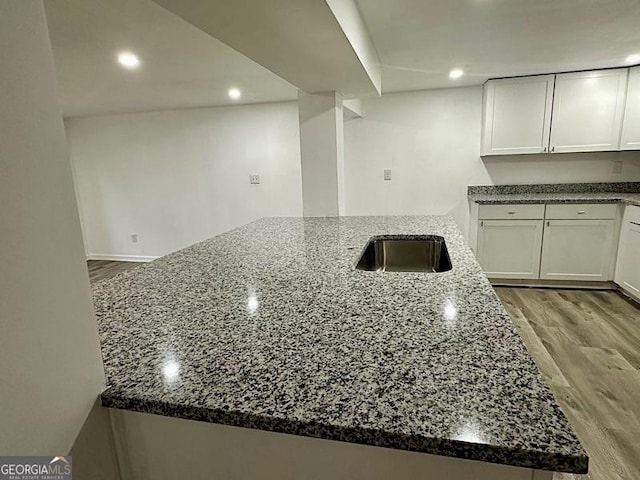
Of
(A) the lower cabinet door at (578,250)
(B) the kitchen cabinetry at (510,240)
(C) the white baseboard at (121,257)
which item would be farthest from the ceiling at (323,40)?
(C) the white baseboard at (121,257)

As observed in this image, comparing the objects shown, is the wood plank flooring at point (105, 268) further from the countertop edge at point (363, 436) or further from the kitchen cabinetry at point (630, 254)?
the kitchen cabinetry at point (630, 254)

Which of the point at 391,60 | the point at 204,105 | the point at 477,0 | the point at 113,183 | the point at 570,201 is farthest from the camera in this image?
the point at 113,183

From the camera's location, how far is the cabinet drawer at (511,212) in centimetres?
344

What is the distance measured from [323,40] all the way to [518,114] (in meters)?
2.76

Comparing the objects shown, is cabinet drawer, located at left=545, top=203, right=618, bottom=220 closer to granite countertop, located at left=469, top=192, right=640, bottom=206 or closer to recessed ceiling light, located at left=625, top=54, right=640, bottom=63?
granite countertop, located at left=469, top=192, right=640, bottom=206

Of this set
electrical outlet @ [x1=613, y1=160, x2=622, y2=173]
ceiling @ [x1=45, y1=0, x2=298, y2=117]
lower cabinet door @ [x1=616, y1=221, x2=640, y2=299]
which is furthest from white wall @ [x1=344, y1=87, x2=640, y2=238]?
ceiling @ [x1=45, y1=0, x2=298, y2=117]

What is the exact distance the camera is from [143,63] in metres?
2.58

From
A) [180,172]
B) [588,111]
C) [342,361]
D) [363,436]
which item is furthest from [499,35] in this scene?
[180,172]

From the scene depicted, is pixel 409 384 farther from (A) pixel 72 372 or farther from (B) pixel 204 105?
(B) pixel 204 105

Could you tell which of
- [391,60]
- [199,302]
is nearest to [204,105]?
[391,60]

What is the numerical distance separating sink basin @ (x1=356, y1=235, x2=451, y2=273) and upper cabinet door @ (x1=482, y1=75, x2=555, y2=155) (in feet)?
7.61

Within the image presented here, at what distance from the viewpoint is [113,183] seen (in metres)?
→ 5.13

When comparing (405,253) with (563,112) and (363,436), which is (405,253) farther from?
(563,112)

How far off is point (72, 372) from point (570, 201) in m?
3.93
